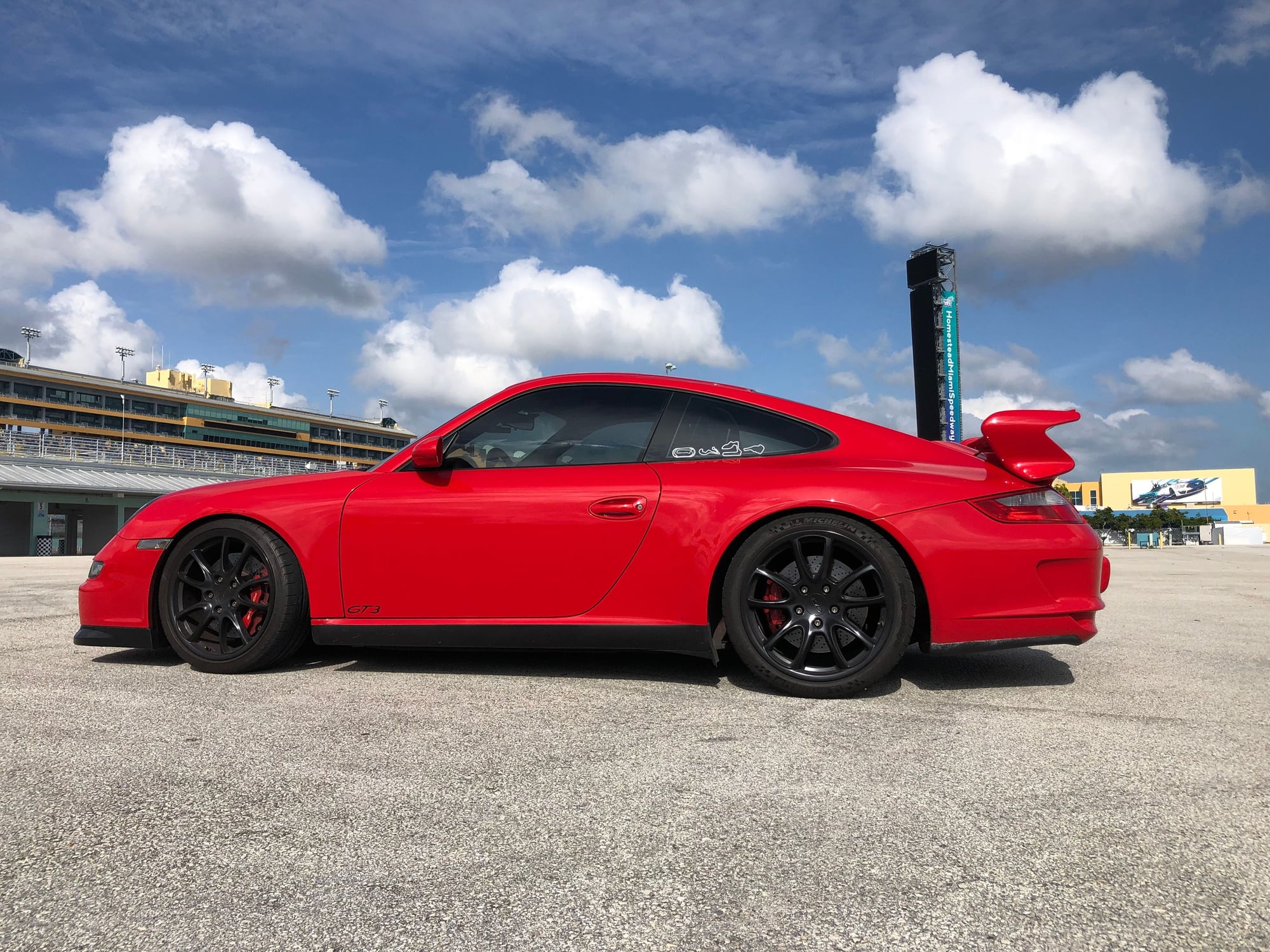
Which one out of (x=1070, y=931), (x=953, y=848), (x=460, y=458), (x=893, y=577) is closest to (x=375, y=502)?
(x=460, y=458)

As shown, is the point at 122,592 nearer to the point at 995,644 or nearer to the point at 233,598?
the point at 233,598

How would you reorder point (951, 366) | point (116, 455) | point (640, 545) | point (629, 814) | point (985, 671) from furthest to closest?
point (116, 455) → point (951, 366) → point (985, 671) → point (640, 545) → point (629, 814)

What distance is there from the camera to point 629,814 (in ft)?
6.25

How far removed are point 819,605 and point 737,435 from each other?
778 millimetres

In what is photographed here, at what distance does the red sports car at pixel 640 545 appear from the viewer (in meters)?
3.12

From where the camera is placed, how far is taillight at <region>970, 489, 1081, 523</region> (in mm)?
3154

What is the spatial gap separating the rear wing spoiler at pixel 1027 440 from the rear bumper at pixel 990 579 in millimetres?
276

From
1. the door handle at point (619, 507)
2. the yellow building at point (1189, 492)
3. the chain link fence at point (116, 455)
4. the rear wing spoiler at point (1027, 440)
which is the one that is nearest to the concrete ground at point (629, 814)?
the door handle at point (619, 507)

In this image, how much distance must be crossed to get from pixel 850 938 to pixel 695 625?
6.16 ft

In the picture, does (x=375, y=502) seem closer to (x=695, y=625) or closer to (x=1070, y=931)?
(x=695, y=625)

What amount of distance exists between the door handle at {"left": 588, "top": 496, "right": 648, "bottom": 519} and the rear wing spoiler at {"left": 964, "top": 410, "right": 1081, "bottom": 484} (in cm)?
137

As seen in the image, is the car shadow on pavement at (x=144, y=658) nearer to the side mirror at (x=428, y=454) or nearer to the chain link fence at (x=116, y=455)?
the side mirror at (x=428, y=454)

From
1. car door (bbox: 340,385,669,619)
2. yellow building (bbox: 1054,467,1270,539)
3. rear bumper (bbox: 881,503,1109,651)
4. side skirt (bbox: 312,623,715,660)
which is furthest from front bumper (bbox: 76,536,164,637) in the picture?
yellow building (bbox: 1054,467,1270,539)

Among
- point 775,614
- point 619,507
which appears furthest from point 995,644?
point 619,507
